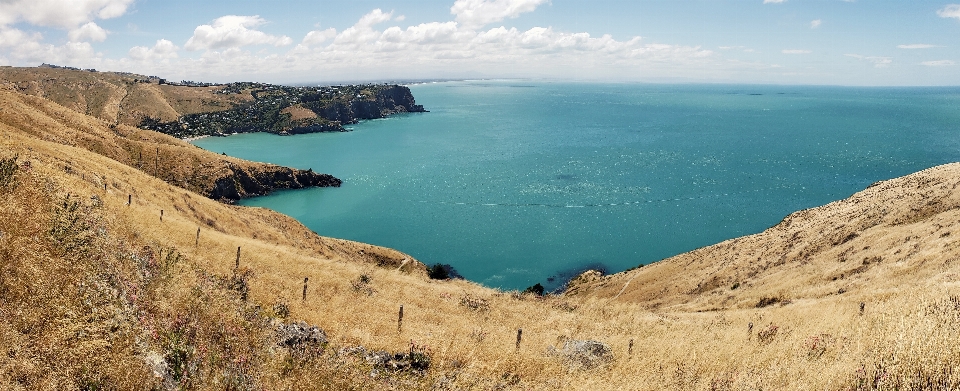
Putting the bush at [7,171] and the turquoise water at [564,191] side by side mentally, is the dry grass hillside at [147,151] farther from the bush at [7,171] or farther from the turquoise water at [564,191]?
the bush at [7,171]

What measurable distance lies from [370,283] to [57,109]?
91.8m

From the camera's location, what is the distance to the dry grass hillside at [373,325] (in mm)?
8852

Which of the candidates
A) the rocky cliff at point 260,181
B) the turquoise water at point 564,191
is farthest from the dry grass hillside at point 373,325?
the rocky cliff at point 260,181

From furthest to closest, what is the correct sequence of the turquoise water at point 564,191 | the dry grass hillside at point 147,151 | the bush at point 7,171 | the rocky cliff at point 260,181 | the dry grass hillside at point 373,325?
1. the rocky cliff at point 260,181
2. the turquoise water at point 564,191
3. the dry grass hillside at point 147,151
4. the bush at point 7,171
5. the dry grass hillside at point 373,325

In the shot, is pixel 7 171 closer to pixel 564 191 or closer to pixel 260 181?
pixel 564 191

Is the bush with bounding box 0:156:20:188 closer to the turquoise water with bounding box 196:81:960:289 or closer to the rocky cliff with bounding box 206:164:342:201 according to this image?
the turquoise water with bounding box 196:81:960:289

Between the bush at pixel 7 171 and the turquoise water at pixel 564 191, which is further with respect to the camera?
the turquoise water at pixel 564 191

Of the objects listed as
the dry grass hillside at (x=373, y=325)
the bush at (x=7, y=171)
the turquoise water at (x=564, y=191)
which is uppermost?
the bush at (x=7, y=171)

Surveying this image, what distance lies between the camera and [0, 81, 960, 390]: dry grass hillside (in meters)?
8.85

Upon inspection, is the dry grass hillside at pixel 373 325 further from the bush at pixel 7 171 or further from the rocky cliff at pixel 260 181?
the rocky cliff at pixel 260 181

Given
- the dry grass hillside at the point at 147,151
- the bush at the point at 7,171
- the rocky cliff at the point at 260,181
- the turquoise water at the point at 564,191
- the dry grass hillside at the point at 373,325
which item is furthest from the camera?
the rocky cliff at the point at 260,181

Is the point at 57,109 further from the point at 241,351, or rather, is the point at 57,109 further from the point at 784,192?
the point at 784,192

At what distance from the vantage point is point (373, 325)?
627 inches

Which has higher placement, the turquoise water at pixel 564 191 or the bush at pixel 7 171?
the bush at pixel 7 171
